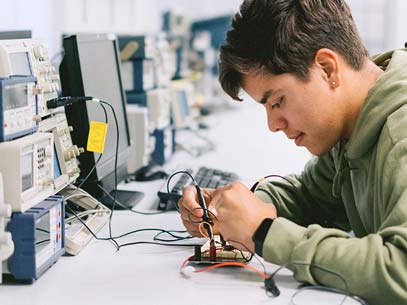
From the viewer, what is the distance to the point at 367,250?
3.28 feet

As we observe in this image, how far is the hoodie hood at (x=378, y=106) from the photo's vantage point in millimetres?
1135

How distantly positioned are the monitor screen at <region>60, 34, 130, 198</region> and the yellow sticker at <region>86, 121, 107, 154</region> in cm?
1

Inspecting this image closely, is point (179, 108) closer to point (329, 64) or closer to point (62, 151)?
point (62, 151)

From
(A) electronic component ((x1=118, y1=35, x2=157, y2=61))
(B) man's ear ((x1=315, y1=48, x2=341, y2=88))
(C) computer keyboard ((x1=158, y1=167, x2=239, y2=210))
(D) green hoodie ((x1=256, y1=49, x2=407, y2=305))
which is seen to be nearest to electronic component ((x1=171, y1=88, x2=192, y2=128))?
(A) electronic component ((x1=118, y1=35, x2=157, y2=61))

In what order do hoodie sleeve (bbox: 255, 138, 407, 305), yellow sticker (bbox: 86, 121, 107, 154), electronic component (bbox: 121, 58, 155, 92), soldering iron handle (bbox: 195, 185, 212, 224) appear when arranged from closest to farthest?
hoodie sleeve (bbox: 255, 138, 407, 305)
soldering iron handle (bbox: 195, 185, 212, 224)
yellow sticker (bbox: 86, 121, 107, 154)
electronic component (bbox: 121, 58, 155, 92)

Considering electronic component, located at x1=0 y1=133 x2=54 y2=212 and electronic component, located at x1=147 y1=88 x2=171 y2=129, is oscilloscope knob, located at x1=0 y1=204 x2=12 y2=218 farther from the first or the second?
electronic component, located at x1=147 y1=88 x2=171 y2=129

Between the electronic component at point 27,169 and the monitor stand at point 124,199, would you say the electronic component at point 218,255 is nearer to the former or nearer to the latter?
the electronic component at point 27,169

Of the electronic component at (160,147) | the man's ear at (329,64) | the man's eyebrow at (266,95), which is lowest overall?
the electronic component at (160,147)

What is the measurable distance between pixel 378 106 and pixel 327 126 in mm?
124

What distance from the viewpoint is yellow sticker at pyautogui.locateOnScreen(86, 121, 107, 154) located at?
1501 mm

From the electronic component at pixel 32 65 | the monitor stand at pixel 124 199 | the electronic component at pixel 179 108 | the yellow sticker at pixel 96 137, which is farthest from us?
the electronic component at pixel 179 108

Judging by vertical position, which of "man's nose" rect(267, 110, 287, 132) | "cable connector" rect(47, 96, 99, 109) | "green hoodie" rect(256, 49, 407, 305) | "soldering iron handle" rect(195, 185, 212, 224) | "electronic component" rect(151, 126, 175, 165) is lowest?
"electronic component" rect(151, 126, 175, 165)

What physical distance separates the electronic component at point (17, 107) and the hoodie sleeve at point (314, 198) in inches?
25.2

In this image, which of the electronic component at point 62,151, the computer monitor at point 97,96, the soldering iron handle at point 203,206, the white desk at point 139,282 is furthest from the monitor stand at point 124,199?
the soldering iron handle at point 203,206
